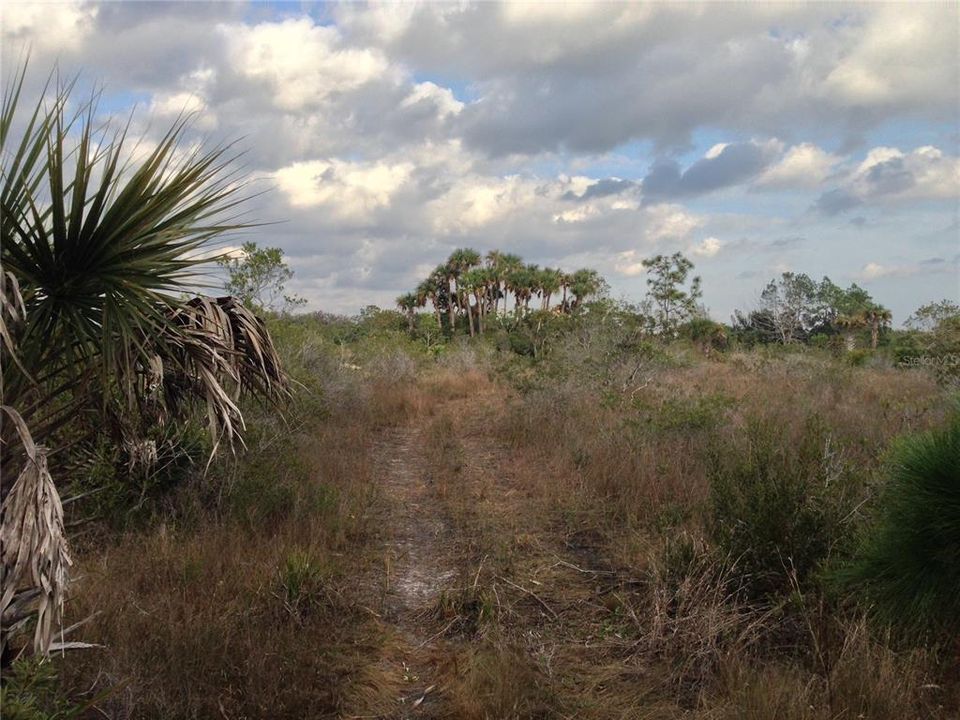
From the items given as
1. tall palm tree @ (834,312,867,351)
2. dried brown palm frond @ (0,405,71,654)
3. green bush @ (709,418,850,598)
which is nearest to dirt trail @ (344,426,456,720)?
dried brown palm frond @ (0,405,71,654)

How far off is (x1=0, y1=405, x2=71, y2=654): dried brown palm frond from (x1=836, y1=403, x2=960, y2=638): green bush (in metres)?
3.77

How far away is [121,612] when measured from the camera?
13.8 ft

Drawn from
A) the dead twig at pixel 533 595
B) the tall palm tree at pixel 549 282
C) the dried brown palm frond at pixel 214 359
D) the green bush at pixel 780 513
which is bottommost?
the dead twig at pixel 533 595

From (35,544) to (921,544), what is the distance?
12.6 ft

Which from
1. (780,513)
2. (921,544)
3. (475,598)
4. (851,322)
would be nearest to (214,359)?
(475,598)

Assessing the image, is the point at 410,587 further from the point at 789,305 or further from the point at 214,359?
the point at 789,305

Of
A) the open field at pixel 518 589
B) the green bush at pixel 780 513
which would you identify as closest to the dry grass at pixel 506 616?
the open field at pixel 518 589

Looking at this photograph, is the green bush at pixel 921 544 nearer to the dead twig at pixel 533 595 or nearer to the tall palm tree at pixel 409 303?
the dead twig at pixel 533 595

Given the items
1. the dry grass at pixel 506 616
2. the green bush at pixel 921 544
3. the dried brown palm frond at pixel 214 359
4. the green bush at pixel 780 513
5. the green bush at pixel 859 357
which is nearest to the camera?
the green bush at pixel 921 544

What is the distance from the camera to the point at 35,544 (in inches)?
97.0

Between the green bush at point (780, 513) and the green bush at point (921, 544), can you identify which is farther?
the green bush at point (780, 513)

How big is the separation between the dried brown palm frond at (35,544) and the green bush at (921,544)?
3771mm

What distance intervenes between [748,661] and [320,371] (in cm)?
1029

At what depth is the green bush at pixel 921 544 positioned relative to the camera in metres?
3.07
